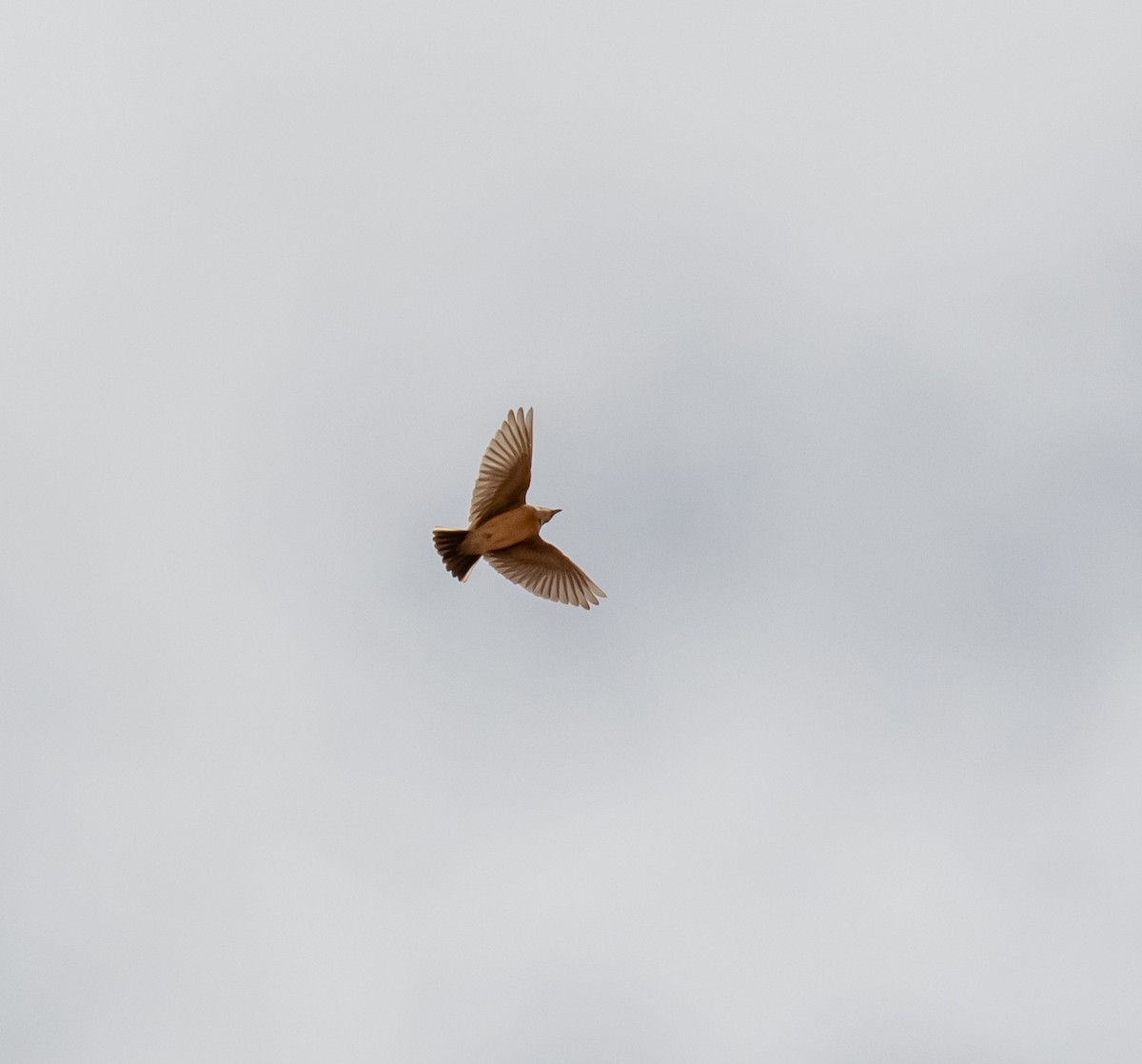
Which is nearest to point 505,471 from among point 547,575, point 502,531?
point 502,531

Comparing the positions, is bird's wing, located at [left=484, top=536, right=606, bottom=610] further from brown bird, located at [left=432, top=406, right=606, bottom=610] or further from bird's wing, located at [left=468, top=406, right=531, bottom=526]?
bird's wing, located at [left=468, top=406, right=531, bottom=526]

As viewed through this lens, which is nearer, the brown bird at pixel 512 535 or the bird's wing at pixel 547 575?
the brown bird at pixel 512 535

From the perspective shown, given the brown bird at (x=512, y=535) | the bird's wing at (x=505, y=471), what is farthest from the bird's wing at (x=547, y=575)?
the bird's wing at (x=505, y=471)

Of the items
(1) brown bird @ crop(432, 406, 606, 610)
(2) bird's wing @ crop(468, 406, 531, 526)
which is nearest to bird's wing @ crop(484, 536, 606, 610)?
(1) brown bird @ crop(432, 406, 606, 610)

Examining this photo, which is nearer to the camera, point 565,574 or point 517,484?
point 517,484

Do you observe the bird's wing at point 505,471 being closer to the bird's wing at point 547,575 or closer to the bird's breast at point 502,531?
the bird's breast at point 502,531

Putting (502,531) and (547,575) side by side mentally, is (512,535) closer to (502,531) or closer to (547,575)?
(502,531)
